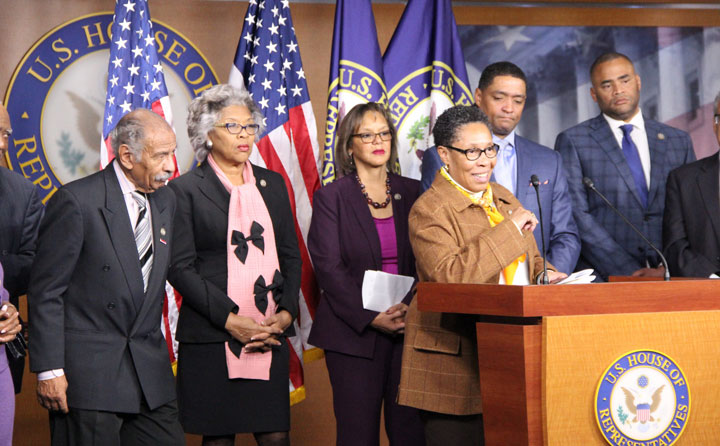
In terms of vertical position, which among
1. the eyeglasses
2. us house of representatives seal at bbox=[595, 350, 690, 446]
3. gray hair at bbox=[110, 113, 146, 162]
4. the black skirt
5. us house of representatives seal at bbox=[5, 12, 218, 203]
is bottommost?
the black skirt

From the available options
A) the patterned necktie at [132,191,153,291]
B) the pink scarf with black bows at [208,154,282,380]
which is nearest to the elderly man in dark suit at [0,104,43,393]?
the patterned necktie at [132,191,153,291]

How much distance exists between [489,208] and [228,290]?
1.18m

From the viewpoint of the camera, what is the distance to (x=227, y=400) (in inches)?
140

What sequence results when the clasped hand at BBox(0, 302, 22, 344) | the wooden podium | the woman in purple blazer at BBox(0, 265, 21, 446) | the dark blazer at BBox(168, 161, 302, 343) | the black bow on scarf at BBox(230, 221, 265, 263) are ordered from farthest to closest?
the black bow on scarf at BBox(230, 221, 265, 263)
the dark blazer at BBox(168, 161, 302, 343)
the clasped hand at BBox(0, 302, 22, 344)
the woman in purple blazer at BBox(0, 265, 21, 446)
the wooden podium

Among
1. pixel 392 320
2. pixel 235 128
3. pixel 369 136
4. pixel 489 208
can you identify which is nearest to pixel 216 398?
pixel 392 320

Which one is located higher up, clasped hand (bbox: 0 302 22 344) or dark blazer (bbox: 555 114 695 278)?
dark blazer (bbox: 555 114 695 278)

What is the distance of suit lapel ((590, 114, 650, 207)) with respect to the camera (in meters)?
4.46

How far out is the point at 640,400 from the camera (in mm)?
2350

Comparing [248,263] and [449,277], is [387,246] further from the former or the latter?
[449,277]

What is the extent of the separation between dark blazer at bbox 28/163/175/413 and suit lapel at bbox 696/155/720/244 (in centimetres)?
244

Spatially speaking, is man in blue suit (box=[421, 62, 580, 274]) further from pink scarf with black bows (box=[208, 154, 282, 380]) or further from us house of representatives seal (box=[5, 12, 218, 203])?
us house of representatives seal (box=[5, 12, 218, 203])

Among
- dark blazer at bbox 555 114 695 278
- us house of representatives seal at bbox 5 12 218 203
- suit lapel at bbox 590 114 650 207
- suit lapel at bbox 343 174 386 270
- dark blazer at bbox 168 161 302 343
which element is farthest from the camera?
us house of representatives seal at bbox 5 12 218 203

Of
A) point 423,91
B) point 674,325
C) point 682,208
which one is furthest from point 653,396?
point 423,91

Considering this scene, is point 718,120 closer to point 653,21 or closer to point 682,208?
point 682,208
